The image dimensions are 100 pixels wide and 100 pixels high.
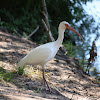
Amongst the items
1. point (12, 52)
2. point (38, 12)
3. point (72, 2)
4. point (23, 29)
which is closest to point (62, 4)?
point (72, 2)

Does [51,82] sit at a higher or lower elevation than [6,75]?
lower

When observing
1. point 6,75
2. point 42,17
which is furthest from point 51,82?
point 42,17

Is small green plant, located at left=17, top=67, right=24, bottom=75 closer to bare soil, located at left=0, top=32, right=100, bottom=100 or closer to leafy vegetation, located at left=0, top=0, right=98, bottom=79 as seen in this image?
bare soil, located at left=0, top=32, right=100, bottom=100

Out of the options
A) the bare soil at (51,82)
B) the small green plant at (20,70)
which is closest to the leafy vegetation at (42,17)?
the bare soil at (51,82)

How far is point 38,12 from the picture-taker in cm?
1203

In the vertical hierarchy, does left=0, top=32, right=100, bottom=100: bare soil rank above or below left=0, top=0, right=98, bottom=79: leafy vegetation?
below

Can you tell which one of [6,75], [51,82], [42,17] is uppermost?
[42,17]

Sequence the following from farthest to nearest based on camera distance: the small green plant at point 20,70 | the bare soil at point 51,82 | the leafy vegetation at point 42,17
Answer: the leafy vegetation at point 42,17, the small green plant at point 20,70, the bare soil at point 51,82

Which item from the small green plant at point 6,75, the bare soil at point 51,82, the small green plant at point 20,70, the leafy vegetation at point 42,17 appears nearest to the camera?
the bare soil at point 51,82

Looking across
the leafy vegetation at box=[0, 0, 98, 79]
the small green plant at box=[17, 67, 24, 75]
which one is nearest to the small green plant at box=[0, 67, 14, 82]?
the small green plant at box=[17, 67, 24, 75]

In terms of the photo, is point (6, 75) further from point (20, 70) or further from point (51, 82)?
point (51, 82)

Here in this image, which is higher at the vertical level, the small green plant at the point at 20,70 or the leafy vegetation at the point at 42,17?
the leafy vegetation at the point at 42,17

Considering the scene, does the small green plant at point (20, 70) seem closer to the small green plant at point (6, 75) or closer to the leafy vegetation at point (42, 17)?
the small green plant at point (6, 75)

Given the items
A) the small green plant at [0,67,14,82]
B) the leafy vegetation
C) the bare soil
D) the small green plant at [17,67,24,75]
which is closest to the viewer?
the bare soil
